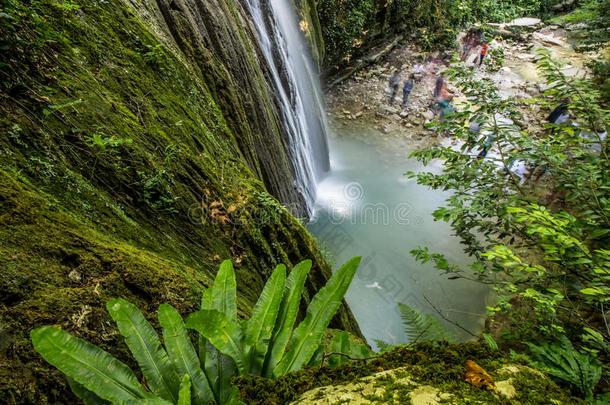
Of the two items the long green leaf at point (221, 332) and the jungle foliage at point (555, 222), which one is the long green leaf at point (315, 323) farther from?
the jungle foliage at point (555, 222)

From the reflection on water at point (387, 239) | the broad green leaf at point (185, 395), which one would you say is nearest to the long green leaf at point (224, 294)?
the broad green leaf at point (185, 395)

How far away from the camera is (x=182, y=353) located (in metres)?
1.25

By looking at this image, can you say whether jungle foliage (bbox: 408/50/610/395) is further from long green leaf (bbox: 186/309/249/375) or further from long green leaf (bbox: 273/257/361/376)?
long green leaf (bbox: 186/309/249/375)

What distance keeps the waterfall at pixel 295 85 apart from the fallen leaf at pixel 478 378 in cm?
587

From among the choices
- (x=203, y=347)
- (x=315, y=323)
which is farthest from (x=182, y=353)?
(x=315, y=323)

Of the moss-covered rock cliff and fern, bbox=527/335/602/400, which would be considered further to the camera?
fern, bbox=527/335/602/400

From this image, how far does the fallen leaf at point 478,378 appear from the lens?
3.10 feet

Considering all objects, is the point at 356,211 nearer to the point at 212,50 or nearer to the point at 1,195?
the point at 212,50

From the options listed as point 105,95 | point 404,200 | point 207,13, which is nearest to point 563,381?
point 105,95

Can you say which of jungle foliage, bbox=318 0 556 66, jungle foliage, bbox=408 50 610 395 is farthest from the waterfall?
jungle foliage, bbox=408 50 610 395

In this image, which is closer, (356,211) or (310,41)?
(356,211)

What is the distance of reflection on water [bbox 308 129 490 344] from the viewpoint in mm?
6152

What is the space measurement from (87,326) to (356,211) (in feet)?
26.0

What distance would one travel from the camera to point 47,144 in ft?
5.27
